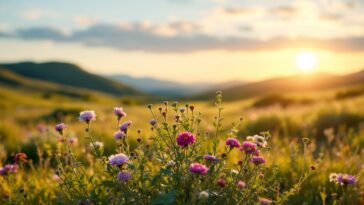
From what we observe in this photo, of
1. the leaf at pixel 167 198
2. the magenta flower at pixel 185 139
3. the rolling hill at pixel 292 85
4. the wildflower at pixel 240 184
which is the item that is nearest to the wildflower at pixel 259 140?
the wildflower at pixel 240 184

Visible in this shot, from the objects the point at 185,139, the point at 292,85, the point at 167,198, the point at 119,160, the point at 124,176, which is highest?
the point at 292,85

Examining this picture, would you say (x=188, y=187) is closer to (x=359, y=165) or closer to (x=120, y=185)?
(x=120, y=185)

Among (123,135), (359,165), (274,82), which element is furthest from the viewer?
(274,82)

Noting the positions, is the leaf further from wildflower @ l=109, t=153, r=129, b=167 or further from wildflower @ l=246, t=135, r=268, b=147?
wildflower @ l=246, t=135, r=268, b=147

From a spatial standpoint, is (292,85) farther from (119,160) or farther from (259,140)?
(119,160)

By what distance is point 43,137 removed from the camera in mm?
10195

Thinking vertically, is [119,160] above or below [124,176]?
above

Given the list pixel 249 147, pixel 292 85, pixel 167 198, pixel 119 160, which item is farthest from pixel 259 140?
pixel 292 85

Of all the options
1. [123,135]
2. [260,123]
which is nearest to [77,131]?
[260,123]

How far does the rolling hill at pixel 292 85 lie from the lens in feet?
330

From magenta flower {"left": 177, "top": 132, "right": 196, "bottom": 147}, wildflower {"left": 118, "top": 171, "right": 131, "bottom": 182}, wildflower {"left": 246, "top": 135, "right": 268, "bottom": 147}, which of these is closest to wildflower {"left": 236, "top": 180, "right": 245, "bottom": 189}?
wildflower {"left": 246, "top": 135, "right": 268, "bottom": 147}

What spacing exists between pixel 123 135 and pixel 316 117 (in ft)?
35.1

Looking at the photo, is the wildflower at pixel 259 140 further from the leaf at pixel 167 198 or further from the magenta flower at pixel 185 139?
the leaf at pixel 167 198

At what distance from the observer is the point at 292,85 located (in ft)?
378
